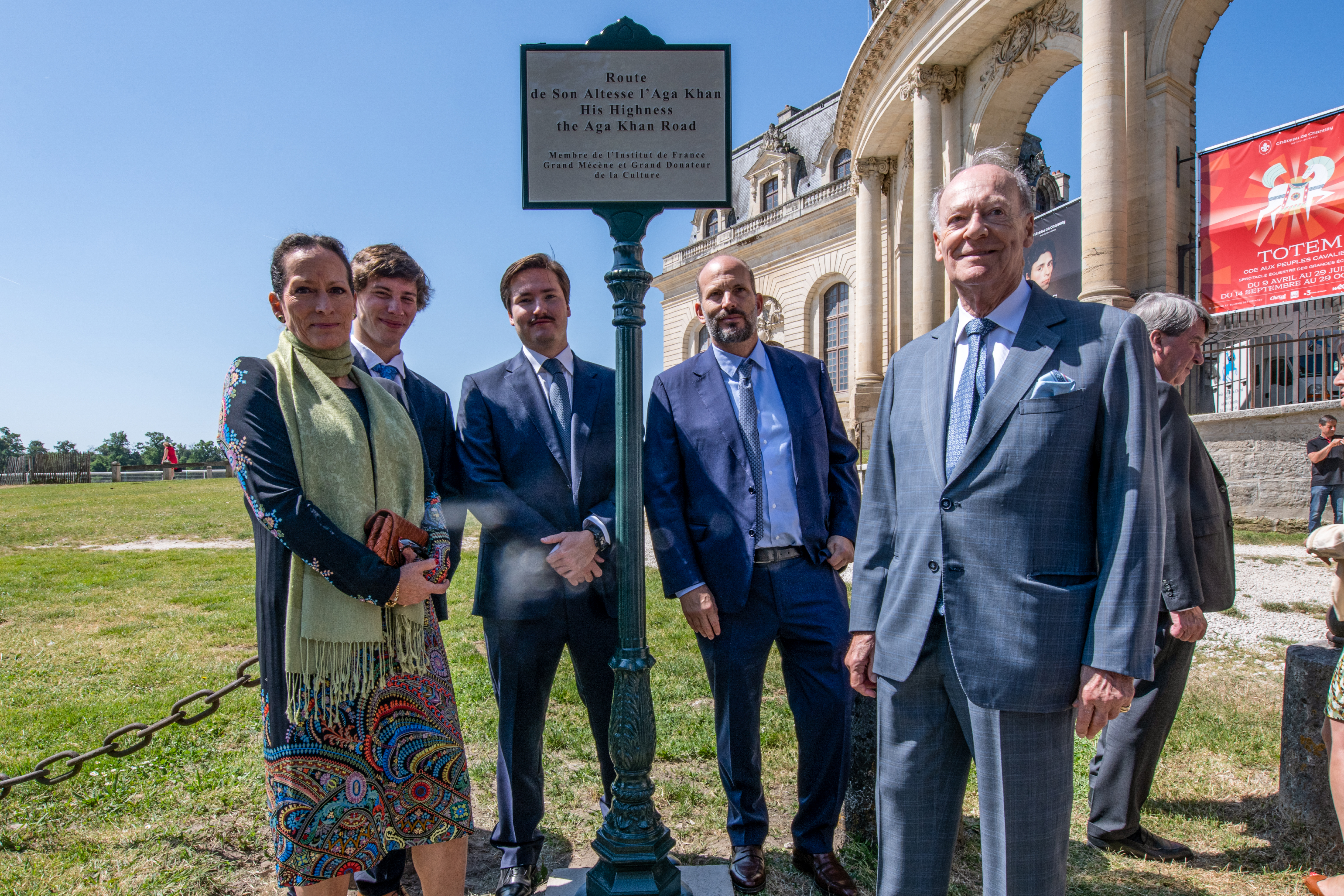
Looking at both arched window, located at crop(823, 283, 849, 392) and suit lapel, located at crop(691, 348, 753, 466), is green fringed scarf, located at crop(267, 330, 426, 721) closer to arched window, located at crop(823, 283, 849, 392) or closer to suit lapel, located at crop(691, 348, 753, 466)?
suit lapel, located at crop(691, 348, 753, 466)

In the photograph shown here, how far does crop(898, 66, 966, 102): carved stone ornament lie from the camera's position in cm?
1912

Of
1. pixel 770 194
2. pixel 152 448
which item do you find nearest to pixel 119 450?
pixel 152 448

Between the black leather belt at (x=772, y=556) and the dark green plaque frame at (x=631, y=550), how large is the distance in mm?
617

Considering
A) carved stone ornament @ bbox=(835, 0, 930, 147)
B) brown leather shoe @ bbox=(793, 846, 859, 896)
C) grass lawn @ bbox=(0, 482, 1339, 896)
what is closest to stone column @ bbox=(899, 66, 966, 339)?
carved stone ornament @ bbox=(835, 0, 930, 147)

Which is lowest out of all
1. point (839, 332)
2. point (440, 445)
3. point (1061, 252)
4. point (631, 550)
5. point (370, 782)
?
point (370, 782)

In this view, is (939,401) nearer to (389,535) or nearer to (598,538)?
(598,538)

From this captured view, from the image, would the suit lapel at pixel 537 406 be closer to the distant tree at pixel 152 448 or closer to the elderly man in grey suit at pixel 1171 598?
the elderly man in grey suit at pixel 1171 598

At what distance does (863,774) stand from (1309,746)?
1.73 m

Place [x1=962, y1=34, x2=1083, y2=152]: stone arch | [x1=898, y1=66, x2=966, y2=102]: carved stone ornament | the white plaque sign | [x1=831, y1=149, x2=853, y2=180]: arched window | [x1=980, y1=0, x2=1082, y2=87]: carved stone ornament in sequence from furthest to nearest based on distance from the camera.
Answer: [x1=831, y1=149, x2=853, y2=180]: arched window < [x1=898, y1=66, x2=966, y2=102]: carved stone ornament < [x1=962, y1=34, x2=1083, y2=152]: stone arch < [x1=980, y1=0, x2=1082, y2=87]: carved stone ornament < the white plaque sign

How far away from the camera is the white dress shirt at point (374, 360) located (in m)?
3.02

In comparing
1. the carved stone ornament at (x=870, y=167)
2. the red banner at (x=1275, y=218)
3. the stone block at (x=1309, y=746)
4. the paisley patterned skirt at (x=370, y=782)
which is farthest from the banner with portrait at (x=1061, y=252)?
the paisley patterned skirt at (x=370, y=782)

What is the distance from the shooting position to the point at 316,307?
2283 millimetres

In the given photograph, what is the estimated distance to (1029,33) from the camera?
1702 centimetres

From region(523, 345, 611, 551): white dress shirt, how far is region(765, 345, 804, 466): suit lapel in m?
0.86
